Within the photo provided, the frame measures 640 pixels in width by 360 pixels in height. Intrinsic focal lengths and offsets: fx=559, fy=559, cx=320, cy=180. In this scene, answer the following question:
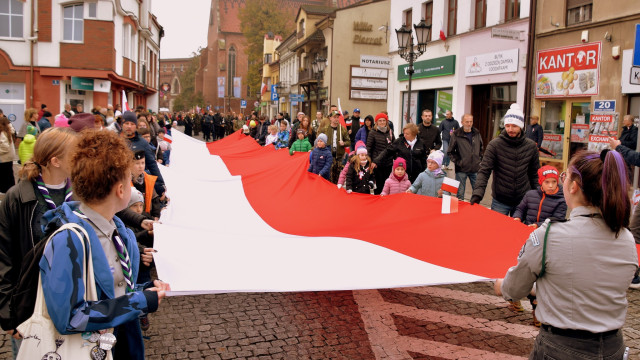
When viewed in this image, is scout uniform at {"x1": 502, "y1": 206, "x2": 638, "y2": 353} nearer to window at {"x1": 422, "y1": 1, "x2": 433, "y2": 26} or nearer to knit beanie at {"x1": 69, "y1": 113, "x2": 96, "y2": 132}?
knit beanie at {"x1": 69, "y1": 113, "x2": 96, "y2": 132}

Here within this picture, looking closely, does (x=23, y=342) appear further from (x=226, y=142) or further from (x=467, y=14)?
(x=467, y=14)

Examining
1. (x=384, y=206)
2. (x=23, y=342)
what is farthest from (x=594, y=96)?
(x=23, y=342)

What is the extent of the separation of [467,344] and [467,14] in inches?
729

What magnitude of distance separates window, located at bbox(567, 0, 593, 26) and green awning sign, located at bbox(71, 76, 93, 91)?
2296cm

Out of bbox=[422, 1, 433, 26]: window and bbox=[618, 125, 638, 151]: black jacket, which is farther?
bbox=[422, 1, 433, 26]: window

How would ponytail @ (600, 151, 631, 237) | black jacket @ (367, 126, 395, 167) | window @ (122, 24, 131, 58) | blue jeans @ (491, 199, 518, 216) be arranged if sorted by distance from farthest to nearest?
window @ (122, 24, 131, 58), black jacket @ (367, 126, 395, 167), blue jeans @ (491, 199, 518, 216), ponytail @ (600, 151, 631, 237)

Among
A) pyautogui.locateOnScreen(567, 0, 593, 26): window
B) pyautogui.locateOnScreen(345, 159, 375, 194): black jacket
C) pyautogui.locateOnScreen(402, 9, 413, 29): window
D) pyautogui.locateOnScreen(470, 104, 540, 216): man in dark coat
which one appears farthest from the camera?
pyautogui.locateOnScreen(402, 9, 413, 29): window

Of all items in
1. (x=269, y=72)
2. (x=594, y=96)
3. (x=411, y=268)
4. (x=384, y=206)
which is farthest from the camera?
(x=269, y=72)

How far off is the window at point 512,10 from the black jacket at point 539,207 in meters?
13.6

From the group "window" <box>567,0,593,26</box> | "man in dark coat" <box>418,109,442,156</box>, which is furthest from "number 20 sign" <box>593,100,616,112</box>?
"man in dark coat" <box>418,109,442,156</box>

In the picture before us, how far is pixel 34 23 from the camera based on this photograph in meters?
27.9

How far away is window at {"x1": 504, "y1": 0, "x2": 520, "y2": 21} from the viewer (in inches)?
732

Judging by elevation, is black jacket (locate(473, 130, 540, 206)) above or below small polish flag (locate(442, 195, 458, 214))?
above

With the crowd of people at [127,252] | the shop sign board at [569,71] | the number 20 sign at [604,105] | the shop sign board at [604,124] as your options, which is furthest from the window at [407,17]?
the crowd of people at [127,252]
